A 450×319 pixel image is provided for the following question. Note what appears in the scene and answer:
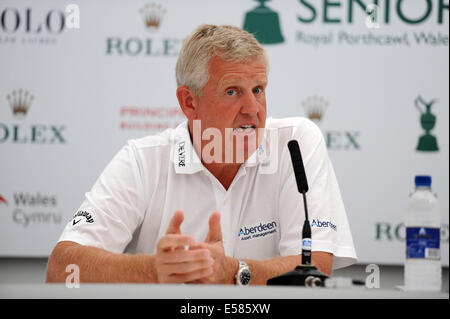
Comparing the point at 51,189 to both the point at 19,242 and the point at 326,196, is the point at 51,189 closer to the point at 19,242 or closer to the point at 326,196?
the point at 19,242

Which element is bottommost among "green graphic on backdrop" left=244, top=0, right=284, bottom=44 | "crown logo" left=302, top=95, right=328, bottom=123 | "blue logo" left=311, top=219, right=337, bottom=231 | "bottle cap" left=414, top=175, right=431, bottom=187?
"blue logo" left=311, top=219, right=337, bottom=231

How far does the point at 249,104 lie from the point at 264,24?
145cm

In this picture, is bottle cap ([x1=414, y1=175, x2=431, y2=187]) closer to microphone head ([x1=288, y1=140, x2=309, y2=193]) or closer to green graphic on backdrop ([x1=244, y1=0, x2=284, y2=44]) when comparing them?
microphone head ([x1=288, y1=140, x2=309, y2=193])

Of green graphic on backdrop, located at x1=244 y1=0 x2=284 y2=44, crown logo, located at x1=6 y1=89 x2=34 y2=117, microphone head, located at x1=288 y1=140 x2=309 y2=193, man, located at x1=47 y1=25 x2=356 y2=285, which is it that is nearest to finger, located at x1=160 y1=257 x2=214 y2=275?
microphone head, located at x1=288 y1=140 x2=309 y2=193

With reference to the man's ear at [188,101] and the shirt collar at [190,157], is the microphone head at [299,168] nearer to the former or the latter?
the shirt collar at [190,157]

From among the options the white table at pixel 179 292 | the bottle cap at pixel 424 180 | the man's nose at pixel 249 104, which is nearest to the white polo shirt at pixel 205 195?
the man's nose at pixel 249 104

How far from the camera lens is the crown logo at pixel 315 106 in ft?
10.5

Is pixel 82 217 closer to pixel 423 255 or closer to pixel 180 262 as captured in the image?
pixel 180 262

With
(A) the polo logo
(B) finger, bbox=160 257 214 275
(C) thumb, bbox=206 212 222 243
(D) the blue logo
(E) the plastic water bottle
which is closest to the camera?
(E) the plastic water bottle

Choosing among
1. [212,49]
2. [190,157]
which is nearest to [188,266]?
[190,157]

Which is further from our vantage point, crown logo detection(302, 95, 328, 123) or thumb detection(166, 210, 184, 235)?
crown logo detection(302, 95, 328, 123)

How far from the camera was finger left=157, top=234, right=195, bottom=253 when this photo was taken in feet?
4.43

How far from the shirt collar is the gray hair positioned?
188 mm

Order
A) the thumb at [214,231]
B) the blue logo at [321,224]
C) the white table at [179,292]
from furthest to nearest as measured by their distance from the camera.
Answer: the blue logo at [321,224], the thumb at [214,231], the white table at [179,292]
